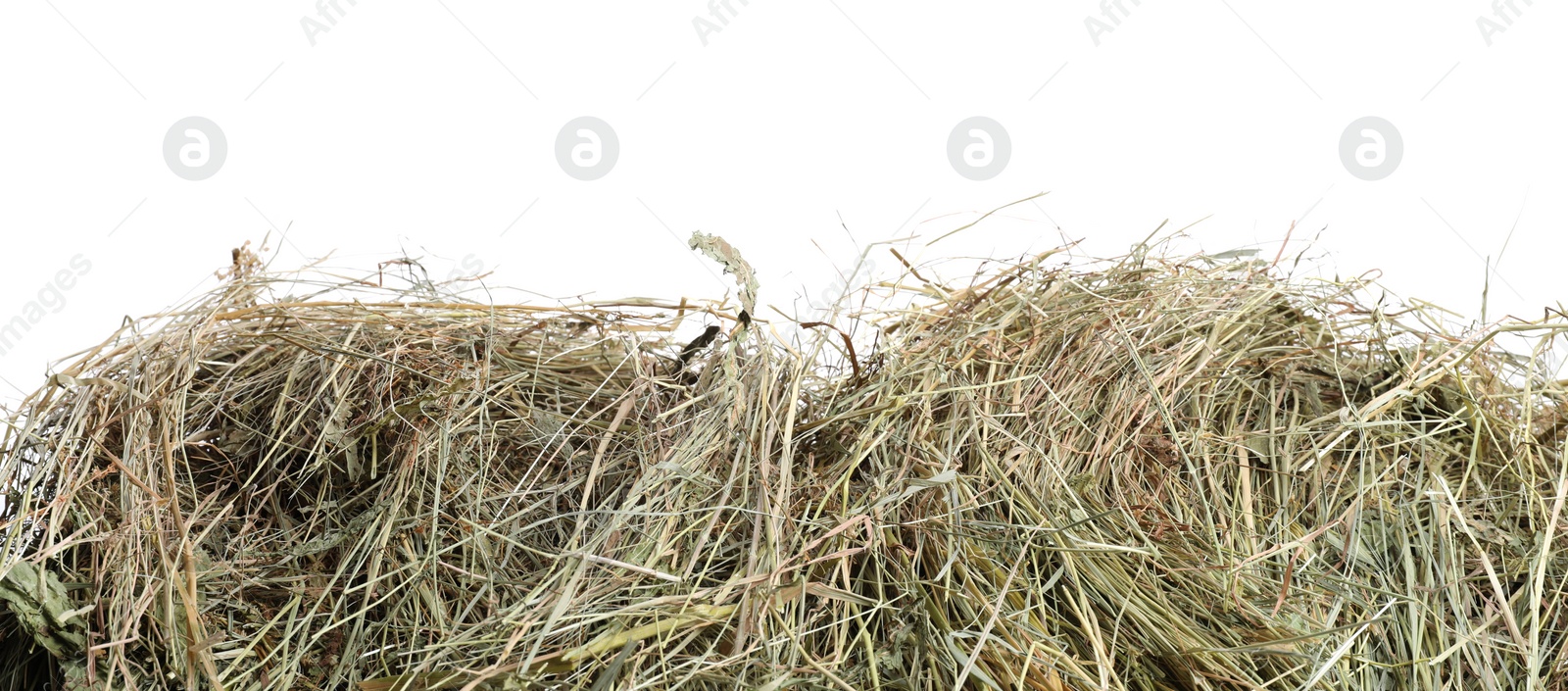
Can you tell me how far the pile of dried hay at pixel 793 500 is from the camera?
120cm

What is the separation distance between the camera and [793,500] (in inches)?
52.4

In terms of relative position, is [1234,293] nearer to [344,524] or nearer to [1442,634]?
[1442,634]

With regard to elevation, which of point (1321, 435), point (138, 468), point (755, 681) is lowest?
point (755, 681)

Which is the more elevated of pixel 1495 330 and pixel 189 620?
pixel 1495 330

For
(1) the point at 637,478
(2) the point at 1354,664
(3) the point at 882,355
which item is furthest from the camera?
(3) the point at 882,355

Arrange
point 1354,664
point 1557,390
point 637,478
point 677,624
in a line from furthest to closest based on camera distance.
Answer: point 1557,390, point 637,478, point 1354,664, point 677,624

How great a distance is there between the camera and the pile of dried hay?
1.20 metres

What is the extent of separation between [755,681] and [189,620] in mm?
579

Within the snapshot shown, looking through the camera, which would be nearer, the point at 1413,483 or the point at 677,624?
the point at 677,624

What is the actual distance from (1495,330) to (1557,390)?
0.13 metres

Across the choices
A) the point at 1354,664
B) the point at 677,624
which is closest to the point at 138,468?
the point at 677,624

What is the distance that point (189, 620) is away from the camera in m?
1.17

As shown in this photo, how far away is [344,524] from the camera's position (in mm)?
1388

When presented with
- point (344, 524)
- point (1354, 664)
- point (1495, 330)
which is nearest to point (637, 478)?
point (344, 524)
